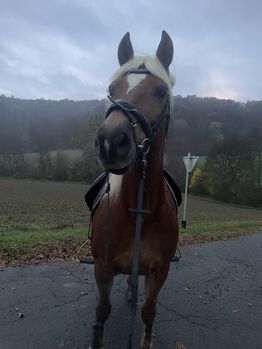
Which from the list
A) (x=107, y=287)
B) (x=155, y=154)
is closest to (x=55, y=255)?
(x=107, y=287)

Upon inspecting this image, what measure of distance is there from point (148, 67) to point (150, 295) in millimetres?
2103

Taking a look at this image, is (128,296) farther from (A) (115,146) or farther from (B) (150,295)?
(A) (115,146)

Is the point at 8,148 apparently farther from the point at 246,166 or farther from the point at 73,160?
the point at 246,166

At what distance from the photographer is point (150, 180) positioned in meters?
2.94

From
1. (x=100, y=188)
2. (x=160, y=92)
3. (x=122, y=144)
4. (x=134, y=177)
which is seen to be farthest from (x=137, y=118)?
(x=100, y=188)

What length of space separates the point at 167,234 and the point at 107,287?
77cm

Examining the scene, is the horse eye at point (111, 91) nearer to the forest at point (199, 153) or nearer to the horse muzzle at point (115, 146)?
the horse muzzle at point (115, 146)

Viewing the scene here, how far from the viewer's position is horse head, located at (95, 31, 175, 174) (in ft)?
7.05

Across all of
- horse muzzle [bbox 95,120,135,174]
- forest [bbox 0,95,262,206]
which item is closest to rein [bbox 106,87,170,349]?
horse muzzle [bbox 95,120,135,174]

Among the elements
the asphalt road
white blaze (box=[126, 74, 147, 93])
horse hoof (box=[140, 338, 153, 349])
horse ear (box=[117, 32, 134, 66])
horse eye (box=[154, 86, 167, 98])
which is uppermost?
horse ear (box=[117, 32, 134, 66])

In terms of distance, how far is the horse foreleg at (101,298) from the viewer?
329 centimetres

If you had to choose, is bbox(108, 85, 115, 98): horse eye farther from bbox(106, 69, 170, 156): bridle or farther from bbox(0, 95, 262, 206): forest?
bbox(0, 95, 262, 206): forest

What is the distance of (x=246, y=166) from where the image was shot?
156ft

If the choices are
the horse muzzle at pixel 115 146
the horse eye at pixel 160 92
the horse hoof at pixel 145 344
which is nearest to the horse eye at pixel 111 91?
the horse eye at pixel 160 92
